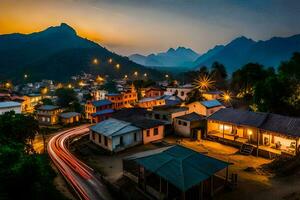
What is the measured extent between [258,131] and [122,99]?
50.2 meters

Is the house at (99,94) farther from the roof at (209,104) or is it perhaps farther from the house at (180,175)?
the house at (180,175)

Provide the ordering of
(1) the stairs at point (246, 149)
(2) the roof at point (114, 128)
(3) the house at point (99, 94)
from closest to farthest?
(1) the stairs at point (246, 149) < (2) the roof at point (114, 128) < (3) the house at point (99, 94)

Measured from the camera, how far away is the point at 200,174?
54.2 ft

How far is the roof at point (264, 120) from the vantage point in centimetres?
2547

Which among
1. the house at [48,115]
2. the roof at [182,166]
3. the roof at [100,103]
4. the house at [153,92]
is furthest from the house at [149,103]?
the roof at [182,166]

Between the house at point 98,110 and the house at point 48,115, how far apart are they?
7.97 m

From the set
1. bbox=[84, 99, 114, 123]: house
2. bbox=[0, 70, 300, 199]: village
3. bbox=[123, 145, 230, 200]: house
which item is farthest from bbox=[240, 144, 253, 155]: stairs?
bbox=[84, 99, 114, 123]: house

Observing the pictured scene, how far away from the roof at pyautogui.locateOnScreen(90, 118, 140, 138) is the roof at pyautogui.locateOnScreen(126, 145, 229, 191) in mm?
12062

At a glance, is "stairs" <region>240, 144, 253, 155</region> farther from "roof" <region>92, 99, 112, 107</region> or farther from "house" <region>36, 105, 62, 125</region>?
"house" <region>36, 105, 62, 125</region>

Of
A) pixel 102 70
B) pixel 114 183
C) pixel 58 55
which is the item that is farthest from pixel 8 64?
pixel 114 183

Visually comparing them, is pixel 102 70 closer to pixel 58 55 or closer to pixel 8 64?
pixel 58 55

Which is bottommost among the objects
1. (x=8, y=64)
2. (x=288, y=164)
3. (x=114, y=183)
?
(x=114, y=183)

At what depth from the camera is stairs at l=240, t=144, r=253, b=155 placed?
2730 cm

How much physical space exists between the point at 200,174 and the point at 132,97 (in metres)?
60.8
